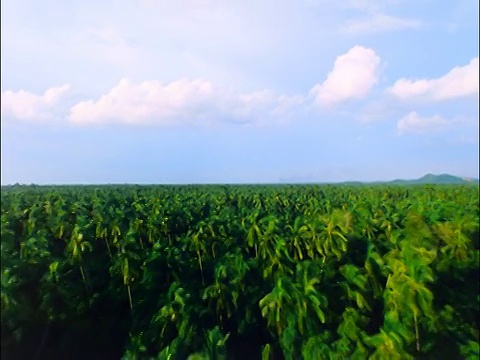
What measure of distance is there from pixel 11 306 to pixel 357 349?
37.2 feet

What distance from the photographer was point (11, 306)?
12.1m

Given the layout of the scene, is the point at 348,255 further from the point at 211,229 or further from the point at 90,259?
the point at 90,259

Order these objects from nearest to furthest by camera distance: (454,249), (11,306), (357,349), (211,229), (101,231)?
(11,306)
(357,349)
(454,249)
(101,231)
(211,229)

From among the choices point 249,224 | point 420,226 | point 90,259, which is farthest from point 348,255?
point 90,259

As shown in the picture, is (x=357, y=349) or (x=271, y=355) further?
(x=271, y=355)

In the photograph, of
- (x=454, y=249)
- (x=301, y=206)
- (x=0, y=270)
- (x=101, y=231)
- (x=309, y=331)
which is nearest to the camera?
(x=0, y=270)

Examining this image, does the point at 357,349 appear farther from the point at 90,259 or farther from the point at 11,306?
the point at 90,259

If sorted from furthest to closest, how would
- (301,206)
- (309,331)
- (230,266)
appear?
(301,206) → (230,266) → (309,331)

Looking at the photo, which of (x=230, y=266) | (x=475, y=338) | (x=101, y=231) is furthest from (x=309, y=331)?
(x=101, y=231)

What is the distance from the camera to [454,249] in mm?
23750

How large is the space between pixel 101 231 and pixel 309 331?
13.8m

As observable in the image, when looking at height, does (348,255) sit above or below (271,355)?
above

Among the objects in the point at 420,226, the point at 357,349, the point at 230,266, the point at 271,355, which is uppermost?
the point at 420,226

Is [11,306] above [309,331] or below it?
above
